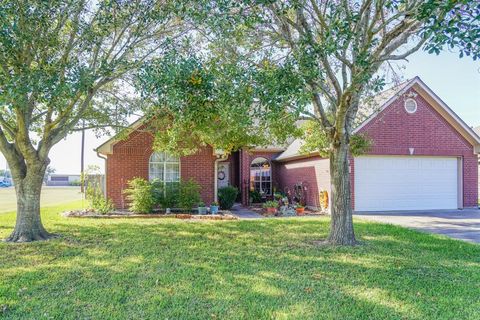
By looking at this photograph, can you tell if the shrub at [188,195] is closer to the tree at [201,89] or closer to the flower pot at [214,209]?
the flower pot at [214,209]

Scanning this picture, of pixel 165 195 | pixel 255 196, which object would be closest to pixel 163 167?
pixel 165 195

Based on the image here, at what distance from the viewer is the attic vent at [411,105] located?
53.6 ft

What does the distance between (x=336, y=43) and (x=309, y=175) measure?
12407mm

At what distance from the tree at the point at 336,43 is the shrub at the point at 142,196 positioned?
24.9 feet

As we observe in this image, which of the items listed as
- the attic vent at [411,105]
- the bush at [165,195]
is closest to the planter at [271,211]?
the bush at [165,195]

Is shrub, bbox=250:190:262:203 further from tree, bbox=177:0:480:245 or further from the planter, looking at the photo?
tree, bbox=177:0:480:245

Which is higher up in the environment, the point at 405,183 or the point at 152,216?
the point at 405,183

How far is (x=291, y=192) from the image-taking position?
65.0 feet

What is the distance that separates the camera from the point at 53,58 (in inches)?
349

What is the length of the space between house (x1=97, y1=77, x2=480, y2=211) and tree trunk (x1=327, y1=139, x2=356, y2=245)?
7.28 meters

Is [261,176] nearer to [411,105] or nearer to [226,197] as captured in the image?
[226,197]

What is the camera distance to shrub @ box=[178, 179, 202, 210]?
1516cm

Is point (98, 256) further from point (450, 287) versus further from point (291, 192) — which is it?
point (291, 192)

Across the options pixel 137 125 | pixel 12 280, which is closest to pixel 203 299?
pixel 12 280
